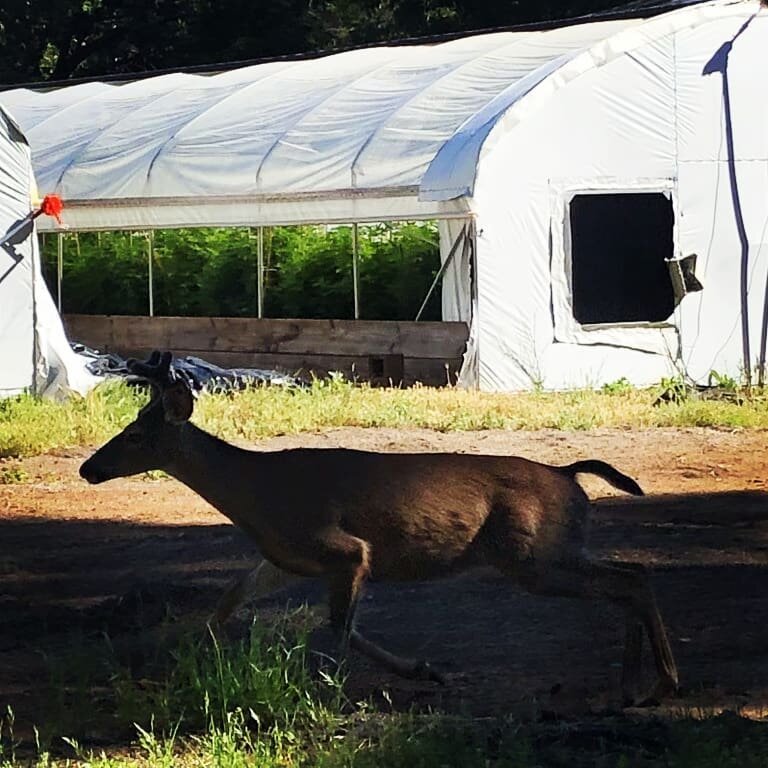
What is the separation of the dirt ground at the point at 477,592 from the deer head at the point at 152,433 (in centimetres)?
78

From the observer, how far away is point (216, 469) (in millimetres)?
7473

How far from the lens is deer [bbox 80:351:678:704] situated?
716cm

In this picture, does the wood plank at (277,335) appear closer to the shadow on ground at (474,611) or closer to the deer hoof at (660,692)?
the shadow on ground at (474,611)

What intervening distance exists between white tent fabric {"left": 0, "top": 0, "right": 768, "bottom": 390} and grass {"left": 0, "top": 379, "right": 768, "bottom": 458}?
5.44ft

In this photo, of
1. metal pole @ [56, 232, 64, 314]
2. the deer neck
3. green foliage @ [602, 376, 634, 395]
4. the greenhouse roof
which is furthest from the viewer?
metal pole @ [56, 232, 64, 314]

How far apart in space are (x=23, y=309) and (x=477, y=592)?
9768 mm

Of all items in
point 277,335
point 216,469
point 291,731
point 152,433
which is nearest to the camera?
point 291,731

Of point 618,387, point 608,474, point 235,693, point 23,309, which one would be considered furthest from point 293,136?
point 235,693

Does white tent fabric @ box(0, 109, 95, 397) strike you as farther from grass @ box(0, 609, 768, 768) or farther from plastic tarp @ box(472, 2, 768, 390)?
grass @ box(0, 609, 768, 768)

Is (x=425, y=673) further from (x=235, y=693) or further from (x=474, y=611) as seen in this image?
(x=474, y=611)

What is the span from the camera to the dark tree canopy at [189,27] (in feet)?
128

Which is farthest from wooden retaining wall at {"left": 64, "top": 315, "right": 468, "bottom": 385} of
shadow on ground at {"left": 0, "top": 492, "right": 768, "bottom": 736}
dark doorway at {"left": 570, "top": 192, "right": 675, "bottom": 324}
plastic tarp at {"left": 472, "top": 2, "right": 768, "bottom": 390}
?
shadow on ground at {"left": 0, "top": 492, "right": 768, "bottom": 736}

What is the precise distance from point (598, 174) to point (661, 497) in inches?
A: 294

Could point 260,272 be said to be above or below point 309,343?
above
